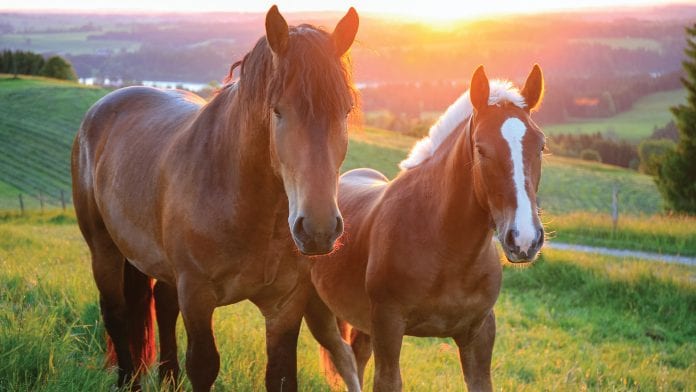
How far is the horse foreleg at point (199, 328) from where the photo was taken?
125 inches

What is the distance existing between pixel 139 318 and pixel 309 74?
2.48 metres

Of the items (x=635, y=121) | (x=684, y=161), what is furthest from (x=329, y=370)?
(x=635, y=121)

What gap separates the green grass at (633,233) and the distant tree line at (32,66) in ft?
235

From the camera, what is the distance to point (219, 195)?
123 inches

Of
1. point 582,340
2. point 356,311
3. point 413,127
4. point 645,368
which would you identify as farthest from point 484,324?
point 413,127

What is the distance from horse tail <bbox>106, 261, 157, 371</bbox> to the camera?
4.33 meters

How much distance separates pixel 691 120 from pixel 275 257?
96.4ft

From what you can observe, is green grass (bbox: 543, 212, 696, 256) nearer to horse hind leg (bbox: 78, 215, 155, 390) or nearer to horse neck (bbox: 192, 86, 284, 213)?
Result: horse hind leg (bbox: 78, 215, 155, 390)

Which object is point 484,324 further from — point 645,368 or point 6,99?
point 6,99

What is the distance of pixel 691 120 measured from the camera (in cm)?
2841

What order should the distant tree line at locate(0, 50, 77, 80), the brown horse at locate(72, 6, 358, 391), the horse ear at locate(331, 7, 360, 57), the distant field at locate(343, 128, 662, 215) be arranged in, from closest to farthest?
the brown horse at locate(72, 6, 358, 391), the horse ear at locate(331, 7, 360, 57), the distant field at locate(343, 128, 662, 215), the distant tree line at locate(0, 50, 77, 80)

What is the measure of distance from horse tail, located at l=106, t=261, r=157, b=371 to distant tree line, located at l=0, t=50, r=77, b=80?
79.6 meters

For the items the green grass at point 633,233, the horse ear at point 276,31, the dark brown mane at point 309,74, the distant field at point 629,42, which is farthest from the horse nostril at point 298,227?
the distant field at point 629,42

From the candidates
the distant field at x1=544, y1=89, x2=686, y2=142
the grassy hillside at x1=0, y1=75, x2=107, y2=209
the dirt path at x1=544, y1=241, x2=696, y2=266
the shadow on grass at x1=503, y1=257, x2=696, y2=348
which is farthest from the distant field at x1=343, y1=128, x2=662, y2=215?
the distant field at x1=544, y1=89, x2=686, y2=142
